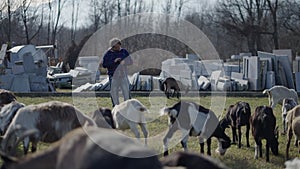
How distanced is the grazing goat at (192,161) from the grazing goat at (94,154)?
72 cm

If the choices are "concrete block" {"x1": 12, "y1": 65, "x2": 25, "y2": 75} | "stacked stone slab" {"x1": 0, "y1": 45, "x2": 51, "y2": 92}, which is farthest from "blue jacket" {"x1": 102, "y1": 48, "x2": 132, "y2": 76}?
"concrete block" {"x1": 12, "y1": 65, "x2": 25, "y2": 75}

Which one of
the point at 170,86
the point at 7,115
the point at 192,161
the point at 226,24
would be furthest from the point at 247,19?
the point at 192,161

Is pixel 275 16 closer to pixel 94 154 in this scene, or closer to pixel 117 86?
pixel 117 86

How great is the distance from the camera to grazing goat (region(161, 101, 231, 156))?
7883mm

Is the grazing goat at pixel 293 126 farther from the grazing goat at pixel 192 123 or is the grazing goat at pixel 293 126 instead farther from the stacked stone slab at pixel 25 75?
the stacked stone slab at pixel 25 75

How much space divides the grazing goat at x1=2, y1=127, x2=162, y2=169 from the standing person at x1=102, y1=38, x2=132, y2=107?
7.93m

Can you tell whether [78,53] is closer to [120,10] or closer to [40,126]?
[120,10]

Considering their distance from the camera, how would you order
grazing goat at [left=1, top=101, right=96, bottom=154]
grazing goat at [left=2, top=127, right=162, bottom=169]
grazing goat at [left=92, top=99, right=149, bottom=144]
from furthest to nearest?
1. grazing goat at [left=92, top=99, right=149, bottom=144]
2. grazing goat at [left=1, top=101, right=96, bottom=154]
3. grazing goat at [left=2, top=127, right=162, bottom=169]

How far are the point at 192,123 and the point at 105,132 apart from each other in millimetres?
5104

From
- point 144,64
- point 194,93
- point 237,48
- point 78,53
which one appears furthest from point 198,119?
point 237,48

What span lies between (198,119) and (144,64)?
64.5ft

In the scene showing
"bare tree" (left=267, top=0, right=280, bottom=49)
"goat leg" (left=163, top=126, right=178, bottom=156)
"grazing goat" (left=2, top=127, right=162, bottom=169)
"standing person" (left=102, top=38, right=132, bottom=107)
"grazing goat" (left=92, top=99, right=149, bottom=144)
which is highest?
"bare tree" (left=267, top=0, right=280, bottom=49)

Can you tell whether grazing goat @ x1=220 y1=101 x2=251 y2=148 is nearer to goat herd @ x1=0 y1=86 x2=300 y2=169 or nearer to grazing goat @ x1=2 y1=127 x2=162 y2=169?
goat herd @ x1=0 y1=86 x2=300 y2=169

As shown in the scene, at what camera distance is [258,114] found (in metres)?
8.62
